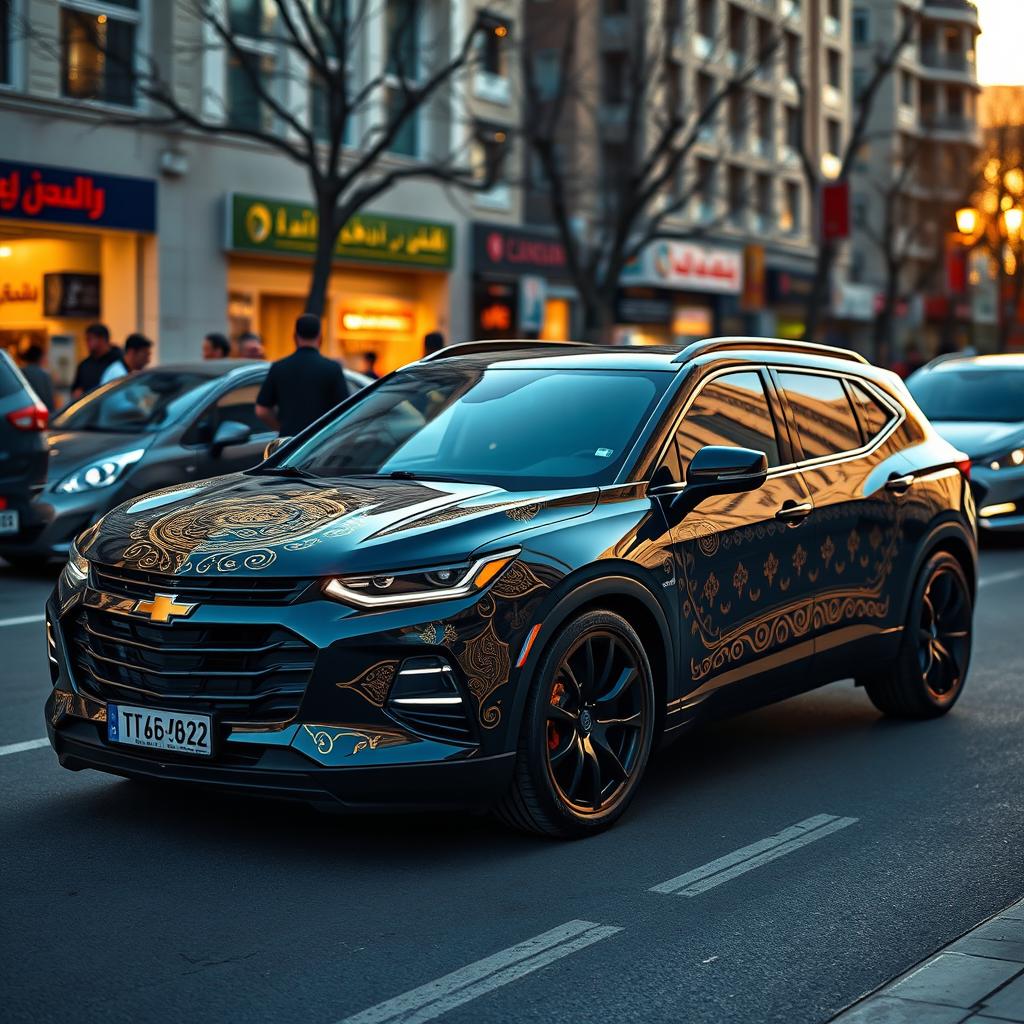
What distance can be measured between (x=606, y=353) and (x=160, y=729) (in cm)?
252

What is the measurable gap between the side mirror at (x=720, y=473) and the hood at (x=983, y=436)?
409 inches

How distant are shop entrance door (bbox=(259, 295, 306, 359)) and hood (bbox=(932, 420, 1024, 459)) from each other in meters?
16.9

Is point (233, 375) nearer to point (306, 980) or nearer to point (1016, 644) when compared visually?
point (1016, 644)

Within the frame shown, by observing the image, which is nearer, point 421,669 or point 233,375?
point 421,669

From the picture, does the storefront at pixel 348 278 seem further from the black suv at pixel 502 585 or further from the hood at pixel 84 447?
the black suv at pixel 502 585

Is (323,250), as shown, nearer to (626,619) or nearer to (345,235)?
(345,235)

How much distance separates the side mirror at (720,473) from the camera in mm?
6035

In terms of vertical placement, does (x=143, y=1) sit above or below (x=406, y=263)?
above

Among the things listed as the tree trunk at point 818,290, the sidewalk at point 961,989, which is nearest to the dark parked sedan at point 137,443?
the sidewalk at point 961,989

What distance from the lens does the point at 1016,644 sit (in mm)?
10438

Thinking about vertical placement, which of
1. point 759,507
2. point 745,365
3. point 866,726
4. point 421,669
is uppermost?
point 745,365

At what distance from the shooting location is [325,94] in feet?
95.0

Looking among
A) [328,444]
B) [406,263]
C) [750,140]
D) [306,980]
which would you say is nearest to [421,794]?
[306,980]

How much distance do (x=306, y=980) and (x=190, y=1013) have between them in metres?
0.35
